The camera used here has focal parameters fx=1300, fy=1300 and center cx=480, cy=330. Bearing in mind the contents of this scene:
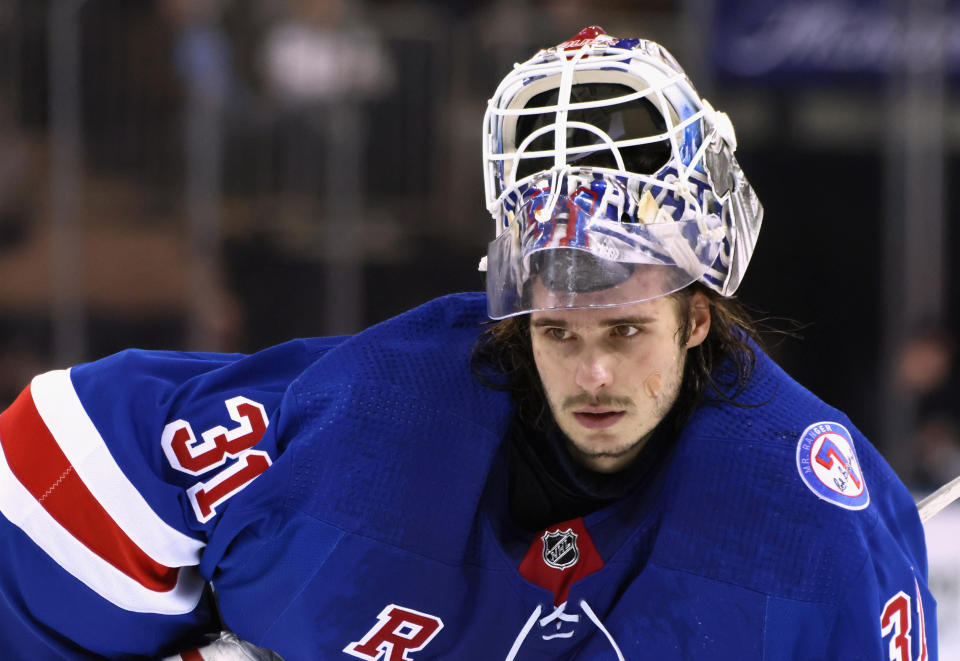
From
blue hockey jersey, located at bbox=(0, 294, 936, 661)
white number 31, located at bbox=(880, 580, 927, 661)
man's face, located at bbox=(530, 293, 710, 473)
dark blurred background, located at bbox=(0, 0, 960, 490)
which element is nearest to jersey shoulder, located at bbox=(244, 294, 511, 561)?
blue hockey jersey, located at bbox=(0, 294, 936, 661)

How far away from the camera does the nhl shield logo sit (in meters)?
1.88

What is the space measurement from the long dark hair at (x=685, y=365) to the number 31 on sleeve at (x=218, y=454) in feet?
1.11

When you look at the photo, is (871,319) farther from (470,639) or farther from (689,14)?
(470,639)

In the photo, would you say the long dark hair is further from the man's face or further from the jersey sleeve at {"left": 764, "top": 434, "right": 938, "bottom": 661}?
the jersey sleeve at {"left": 764, "top": 434, "right": 938, "bottom": 661}

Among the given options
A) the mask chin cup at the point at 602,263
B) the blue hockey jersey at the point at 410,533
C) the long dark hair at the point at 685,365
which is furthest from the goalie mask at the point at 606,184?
the blue hockey jersey at the point at 410,533

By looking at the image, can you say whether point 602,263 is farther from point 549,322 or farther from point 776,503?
point 776,503

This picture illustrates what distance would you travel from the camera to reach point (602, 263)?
1.71 meters

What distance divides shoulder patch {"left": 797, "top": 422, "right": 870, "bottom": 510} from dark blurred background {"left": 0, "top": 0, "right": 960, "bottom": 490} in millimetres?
3004

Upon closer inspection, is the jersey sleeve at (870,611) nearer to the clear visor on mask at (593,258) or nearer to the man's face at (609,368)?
the man's face at (609,368)

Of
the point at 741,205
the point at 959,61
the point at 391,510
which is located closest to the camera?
the point at 391,510

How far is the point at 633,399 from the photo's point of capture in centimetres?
179

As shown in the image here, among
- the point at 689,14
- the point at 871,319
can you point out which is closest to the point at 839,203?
the point at 871,319

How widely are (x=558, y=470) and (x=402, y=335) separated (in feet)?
1.01

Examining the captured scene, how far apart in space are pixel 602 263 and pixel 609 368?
0.48 feet
